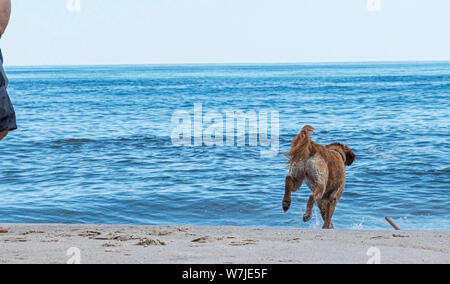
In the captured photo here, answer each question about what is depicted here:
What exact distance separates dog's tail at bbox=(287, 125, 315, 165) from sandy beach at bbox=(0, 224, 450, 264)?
841mm

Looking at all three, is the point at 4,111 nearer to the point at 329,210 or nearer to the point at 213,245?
the point at 213,245

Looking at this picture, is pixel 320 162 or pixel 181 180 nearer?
pixel 320 162

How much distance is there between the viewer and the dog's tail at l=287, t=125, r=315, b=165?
6.40 metres

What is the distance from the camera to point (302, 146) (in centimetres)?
644

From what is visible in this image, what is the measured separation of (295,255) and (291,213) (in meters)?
5.04

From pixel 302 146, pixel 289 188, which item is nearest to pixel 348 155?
pixel 302 146

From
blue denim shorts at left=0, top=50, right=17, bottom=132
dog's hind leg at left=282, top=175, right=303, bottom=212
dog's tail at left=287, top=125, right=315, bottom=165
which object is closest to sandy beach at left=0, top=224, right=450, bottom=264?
dog's hind leg at left=282, top=175, right=303, bottom=212

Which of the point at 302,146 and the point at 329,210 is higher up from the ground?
the point at 302,146

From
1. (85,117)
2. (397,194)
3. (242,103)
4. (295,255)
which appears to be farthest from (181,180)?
(242,103)

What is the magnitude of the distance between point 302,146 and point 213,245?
1449 millimetres

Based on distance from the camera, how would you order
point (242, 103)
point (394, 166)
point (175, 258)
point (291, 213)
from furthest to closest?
point (242, 103) < point (394, 166) < point (291, 213) < point (175, 258)

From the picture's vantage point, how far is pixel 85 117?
29.9m

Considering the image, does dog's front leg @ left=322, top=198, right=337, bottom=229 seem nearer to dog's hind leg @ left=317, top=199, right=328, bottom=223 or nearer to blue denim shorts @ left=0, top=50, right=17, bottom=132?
dog's hind leg @ left=317, top=199, right=328, bottom=223
